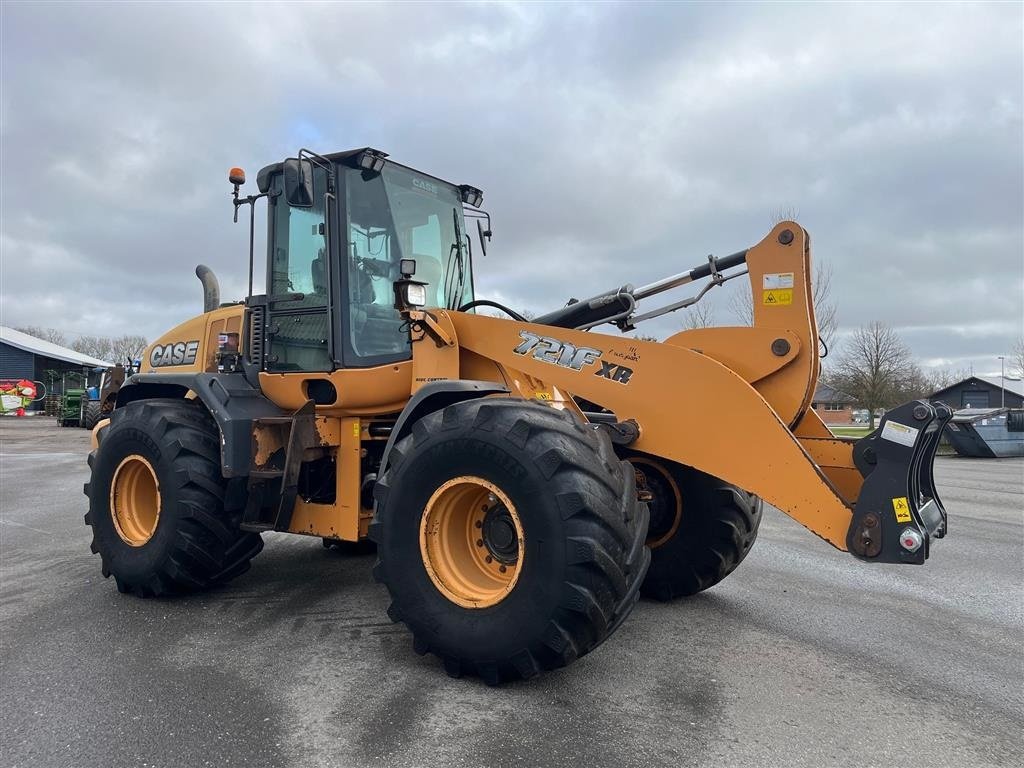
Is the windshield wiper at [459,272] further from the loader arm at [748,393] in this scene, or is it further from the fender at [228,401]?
the fender at [228,401]

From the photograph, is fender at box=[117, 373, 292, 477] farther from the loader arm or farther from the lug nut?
the lug nut

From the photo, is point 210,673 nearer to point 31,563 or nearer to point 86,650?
point 86,650

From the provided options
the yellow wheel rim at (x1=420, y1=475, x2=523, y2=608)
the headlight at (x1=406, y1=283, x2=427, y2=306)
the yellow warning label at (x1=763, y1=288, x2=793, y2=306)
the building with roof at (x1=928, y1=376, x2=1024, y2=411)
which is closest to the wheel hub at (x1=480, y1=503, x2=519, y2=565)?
the yellow wheel rim at (x1=420, y1=475, x2=523, y2=608)

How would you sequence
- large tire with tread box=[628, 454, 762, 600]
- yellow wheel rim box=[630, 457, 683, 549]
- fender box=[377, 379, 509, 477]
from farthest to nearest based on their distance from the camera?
1. yellow wheel rim box=[630, 457, 683, 549]
2. large tire with tread box=[628, 454, 762, 600]
3. fender box=[377, 379, 509, 477]

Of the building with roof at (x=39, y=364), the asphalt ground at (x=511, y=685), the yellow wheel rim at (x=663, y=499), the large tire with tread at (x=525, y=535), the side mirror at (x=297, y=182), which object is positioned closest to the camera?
the asphalt ground at (x=511, y=685)

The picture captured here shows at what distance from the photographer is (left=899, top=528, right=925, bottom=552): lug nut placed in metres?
3.29

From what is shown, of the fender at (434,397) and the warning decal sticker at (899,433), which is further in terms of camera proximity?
the fender at (434,397)

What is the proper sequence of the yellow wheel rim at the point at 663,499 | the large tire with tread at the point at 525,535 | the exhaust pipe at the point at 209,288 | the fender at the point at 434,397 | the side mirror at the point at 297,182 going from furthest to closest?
the exhaust pipe at the point at 209,288, the yellow wheel rim at the point at 663,499, the side mirror at the point at 297,182, the fender at the point at 434,397, the large tire with tread at the point at 525,535

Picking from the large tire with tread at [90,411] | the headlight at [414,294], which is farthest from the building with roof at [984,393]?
the headlight at [414,294]

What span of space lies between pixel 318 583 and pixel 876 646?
3.91m

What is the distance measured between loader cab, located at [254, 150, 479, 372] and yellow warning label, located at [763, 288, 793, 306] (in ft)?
7.30

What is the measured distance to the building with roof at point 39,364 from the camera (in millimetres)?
42656

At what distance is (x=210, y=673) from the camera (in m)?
3.80

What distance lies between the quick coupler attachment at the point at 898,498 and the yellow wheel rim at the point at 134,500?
4.60m
